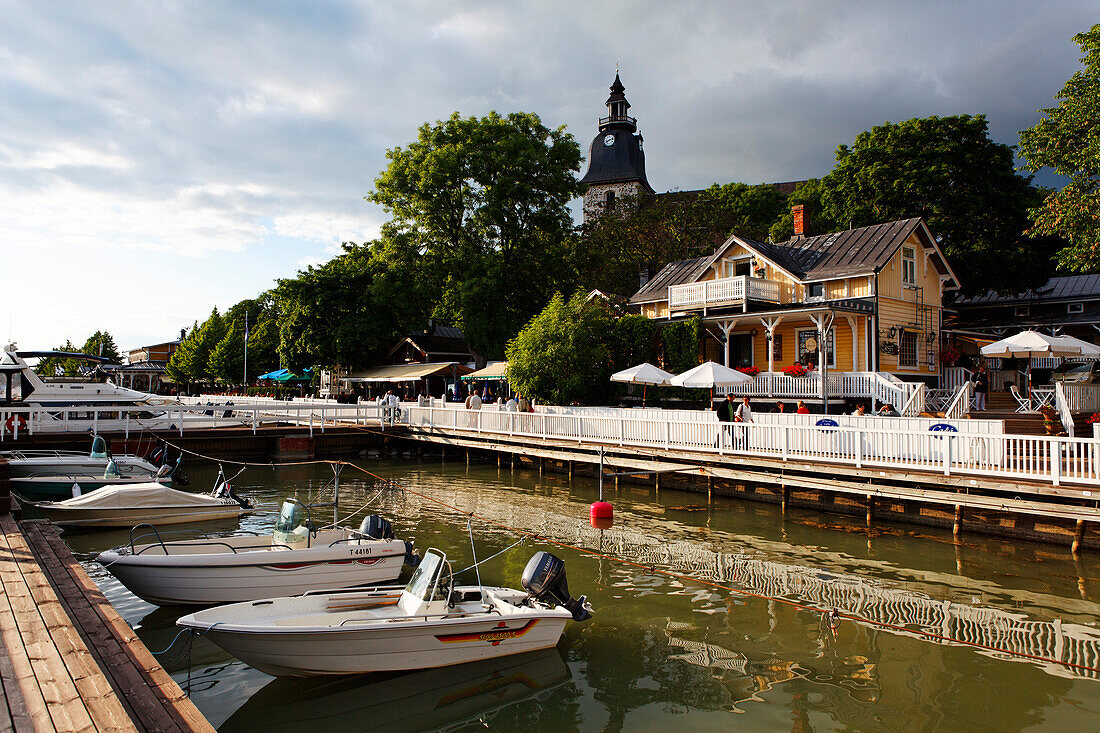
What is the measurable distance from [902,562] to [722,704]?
7.18m

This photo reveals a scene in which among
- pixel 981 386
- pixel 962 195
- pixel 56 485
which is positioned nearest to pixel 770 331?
pixel 981 386

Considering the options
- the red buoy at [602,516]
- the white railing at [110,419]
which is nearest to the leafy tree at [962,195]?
the white railing at [110,419]

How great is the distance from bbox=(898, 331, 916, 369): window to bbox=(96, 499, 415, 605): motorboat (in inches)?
953

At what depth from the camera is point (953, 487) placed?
14383 mm

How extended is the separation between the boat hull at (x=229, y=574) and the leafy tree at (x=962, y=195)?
3613 centimetres

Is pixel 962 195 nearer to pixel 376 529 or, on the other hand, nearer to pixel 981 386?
pixel 981 386

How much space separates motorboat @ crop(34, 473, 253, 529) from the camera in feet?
48.2

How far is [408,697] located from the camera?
7812 millimetres

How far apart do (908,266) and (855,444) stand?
1697 centimetres

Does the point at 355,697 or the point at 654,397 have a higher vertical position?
the point at 654,397

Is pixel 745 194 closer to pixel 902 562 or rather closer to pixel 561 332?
pixel 561 332

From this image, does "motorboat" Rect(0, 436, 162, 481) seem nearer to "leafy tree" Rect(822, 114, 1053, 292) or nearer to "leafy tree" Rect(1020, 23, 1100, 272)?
"leafy tree" Rect(1020, 23, 1100, 272)

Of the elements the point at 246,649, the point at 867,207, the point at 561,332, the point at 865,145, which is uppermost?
the point at 865,145

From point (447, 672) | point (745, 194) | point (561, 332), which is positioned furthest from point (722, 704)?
point (745, 194)
